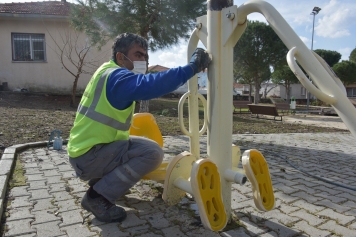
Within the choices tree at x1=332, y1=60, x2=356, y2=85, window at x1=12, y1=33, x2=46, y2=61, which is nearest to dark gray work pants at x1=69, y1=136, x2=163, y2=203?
window at x1=12, y1=33, x2=46, y2=61

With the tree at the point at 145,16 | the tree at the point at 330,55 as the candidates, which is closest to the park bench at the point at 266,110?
the tree at the point at 145,16

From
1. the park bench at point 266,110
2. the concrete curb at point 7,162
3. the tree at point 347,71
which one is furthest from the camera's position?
the tree at point 347,71

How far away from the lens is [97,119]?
2051 millimetres

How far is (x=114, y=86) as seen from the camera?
1935mm

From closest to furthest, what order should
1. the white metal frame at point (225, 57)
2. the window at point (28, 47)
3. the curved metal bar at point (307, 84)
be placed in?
the curved metal bar at point (307, 84)
the white metal frame at point (225, 57)
the window at point (28, 47)

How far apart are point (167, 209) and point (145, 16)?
7118 millimetres

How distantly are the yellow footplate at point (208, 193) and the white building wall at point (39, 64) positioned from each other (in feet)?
43.1

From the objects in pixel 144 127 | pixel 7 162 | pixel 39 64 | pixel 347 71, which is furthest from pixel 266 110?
pixel 347 71

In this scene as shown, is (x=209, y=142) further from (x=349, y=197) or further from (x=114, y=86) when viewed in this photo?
(x=349, y=197)

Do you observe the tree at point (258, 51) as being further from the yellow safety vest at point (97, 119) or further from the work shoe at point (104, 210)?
the work shoe at point (104, 210)

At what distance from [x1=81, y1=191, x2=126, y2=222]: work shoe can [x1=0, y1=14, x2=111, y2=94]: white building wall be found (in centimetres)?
1269

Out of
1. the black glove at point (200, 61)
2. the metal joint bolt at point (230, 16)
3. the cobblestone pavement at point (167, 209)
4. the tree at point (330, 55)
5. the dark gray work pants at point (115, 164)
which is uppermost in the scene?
the tree at point (330, 55)

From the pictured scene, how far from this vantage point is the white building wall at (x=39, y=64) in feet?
43.8

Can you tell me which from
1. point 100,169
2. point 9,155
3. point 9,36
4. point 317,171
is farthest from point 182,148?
point 9,36
